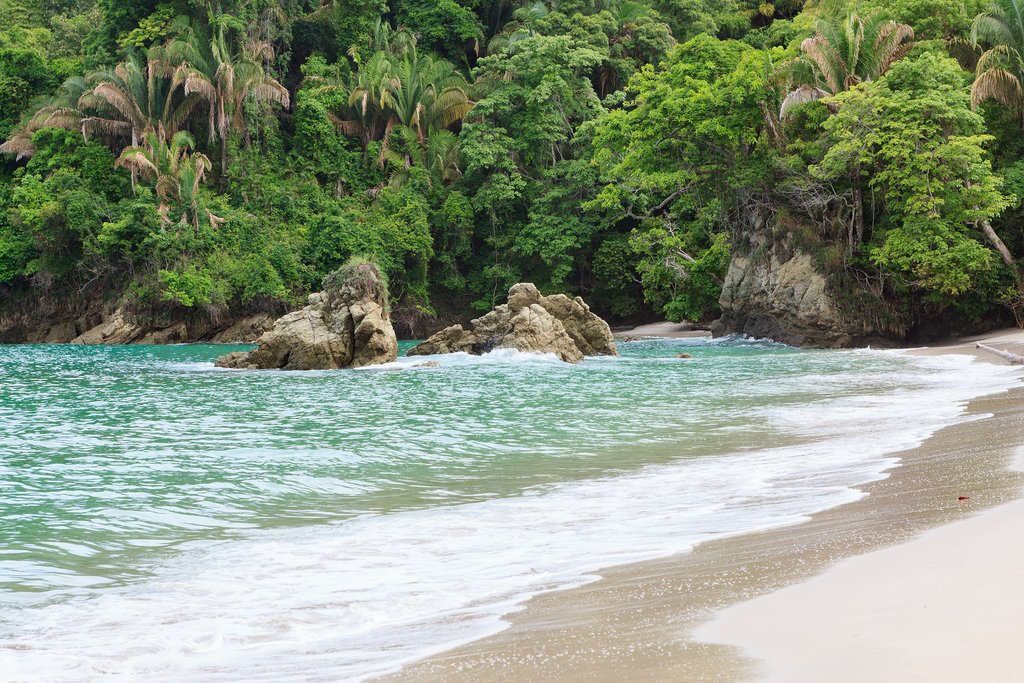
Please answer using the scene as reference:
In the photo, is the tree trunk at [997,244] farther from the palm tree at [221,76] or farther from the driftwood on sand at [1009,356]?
the palm tree at [221,76]

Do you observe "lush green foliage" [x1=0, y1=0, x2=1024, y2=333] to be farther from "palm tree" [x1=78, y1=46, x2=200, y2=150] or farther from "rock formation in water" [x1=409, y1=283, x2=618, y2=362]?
"rock formation in water" [x1=409, y1=283, x2=618, y2=362]

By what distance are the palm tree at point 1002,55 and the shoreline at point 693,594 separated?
24.1 metres

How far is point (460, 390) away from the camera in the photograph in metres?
16.9

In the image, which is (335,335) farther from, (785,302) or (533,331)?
(785,302)

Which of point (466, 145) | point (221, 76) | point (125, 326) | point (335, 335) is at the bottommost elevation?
point (335, 335)

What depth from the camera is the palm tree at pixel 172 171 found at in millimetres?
38375

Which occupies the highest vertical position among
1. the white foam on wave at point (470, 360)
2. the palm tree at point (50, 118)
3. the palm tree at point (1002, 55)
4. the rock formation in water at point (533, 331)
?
the palm tree at point (50, 118)

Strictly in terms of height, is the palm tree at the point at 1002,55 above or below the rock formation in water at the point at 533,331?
above

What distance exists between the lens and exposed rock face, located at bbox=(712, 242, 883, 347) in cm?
2873

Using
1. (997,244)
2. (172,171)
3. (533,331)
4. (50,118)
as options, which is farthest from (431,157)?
(997,244)

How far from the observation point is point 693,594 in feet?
13.1

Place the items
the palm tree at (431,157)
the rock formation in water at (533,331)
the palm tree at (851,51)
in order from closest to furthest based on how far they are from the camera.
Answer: the rock formation in water at (533,331) < the palm tree at (851,51) < the palm tree at (431,157)

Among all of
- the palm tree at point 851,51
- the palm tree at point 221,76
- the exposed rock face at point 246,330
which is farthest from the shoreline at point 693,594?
the palm tree at point 221,76

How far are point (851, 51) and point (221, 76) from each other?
84.7 feet
